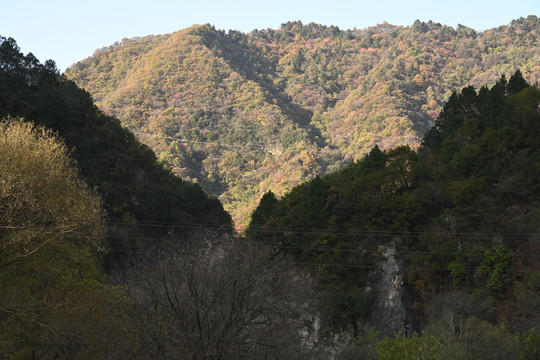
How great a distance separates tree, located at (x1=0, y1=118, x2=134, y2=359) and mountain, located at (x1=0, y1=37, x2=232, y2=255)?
3770 cm

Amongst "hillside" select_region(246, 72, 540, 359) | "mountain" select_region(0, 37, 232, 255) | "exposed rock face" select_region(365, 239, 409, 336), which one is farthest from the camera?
"mountain" select_region(0, 37, 232, 255)

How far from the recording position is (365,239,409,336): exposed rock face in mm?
46875

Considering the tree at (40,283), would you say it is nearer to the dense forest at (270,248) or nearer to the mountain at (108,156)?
the dense forest at (270,248)

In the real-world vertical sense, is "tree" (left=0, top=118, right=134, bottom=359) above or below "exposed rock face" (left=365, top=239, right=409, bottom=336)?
above

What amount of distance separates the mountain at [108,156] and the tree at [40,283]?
3770cm

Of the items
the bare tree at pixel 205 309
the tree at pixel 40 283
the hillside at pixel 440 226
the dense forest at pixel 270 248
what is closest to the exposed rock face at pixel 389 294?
the dense forest at pixel 270 248

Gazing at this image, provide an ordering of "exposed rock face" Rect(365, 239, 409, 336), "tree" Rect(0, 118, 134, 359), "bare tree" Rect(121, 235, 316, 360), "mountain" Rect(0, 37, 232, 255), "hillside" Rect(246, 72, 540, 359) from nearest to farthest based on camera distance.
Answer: "tree" Rect(0, 118, 134, 359) < "bare tree" Rect(121, 235, 316, 360) < "hillside" Rect(246, 72, 540, 359) < "exposed rock face" Rect(365, 239, 409, 336) < "mountain" Rect(0, 37, 232, 255)

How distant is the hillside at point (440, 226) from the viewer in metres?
41.8

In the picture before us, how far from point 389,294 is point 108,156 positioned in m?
39.0

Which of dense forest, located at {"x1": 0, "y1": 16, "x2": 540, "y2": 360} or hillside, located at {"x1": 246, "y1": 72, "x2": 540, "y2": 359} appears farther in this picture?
hillside, located at {"x1": 246, "y1": 72, "x2": 540, "y2": 359}

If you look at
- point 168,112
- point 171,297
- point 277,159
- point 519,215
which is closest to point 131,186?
point 519,215

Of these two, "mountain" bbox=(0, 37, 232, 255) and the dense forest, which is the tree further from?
"mountain" bbox=(0, 37, 232, 255)

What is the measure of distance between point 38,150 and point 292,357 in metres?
15.4

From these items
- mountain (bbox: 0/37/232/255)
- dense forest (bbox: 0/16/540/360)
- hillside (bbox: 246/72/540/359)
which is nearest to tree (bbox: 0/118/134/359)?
dense forest (bbox: 0/16/540/360)
